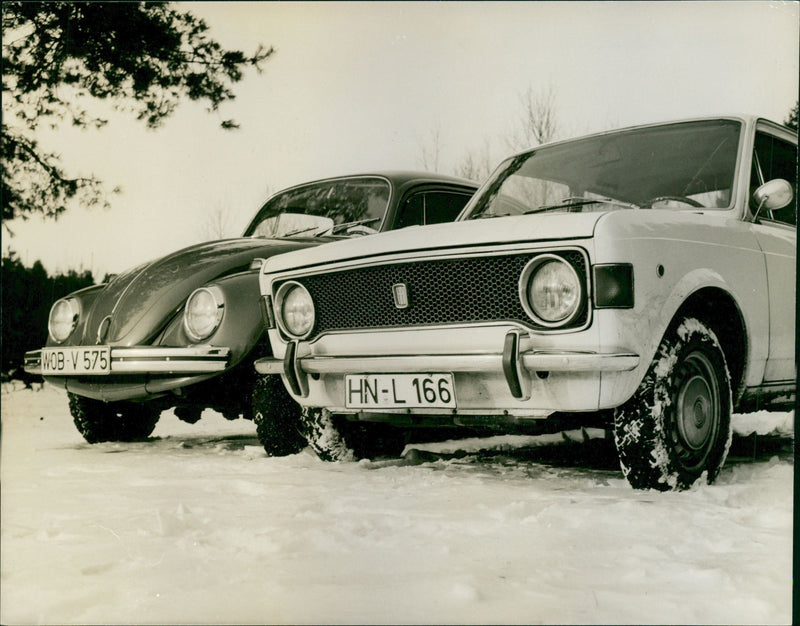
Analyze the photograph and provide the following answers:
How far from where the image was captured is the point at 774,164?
137 inches

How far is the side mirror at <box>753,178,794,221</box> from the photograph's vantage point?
317 cm

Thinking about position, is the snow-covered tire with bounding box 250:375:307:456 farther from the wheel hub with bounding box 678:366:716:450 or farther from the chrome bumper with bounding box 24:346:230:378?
the wheel hub with bounding box 678:366:716:450

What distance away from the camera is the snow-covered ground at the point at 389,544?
1.71m

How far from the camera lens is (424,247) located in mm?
2959

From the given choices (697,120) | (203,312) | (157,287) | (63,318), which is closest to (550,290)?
(697,120)

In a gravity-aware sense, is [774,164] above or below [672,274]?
above

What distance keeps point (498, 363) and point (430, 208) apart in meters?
2.04

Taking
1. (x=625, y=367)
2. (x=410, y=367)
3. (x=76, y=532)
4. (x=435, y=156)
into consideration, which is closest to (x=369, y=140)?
(x=435, y=156)

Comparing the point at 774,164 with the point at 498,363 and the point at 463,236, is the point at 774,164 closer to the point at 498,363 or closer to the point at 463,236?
the point at 463,236

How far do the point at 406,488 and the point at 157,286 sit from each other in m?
1.80

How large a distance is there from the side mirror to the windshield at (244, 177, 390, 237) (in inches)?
76.9

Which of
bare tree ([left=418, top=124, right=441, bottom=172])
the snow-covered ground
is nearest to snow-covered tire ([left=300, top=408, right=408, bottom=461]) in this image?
the snow-covered ground

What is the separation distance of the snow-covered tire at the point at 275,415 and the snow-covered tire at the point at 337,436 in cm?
8

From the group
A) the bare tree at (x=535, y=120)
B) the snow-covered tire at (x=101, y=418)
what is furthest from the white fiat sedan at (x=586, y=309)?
the snow-covered tire at (x=101, y=418)
